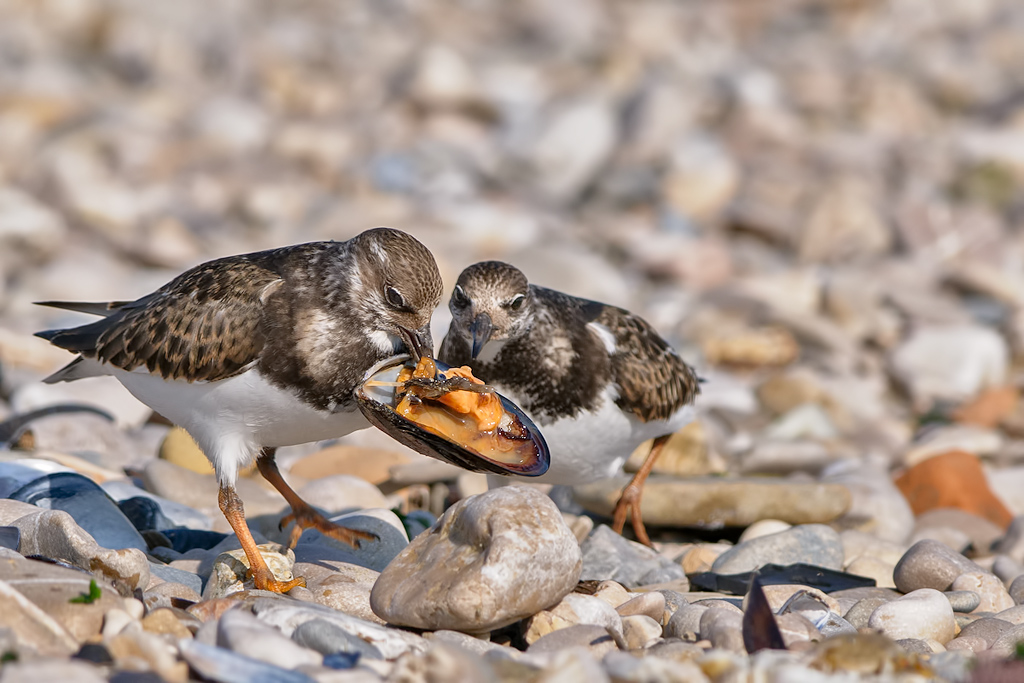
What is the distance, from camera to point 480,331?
4.62 metres

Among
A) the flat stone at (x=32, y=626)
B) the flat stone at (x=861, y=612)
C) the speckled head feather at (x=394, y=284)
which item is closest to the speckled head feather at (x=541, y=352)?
the speckled head feather at (x=394, y=284)

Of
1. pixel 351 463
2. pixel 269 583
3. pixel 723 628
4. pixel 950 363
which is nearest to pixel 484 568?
pixel 723 628

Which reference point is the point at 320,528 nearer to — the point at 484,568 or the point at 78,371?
the point at 78,371

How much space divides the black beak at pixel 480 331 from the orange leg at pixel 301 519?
107 centimetres

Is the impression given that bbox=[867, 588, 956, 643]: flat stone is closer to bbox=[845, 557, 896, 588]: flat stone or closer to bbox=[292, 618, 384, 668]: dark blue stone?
bbox=[845, 557, 896, 588]: flat stone

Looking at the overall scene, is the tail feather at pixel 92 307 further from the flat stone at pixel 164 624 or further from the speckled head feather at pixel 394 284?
the flat stone at pixel 164 624

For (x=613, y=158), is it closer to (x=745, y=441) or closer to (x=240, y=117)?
(x=240, y=117)

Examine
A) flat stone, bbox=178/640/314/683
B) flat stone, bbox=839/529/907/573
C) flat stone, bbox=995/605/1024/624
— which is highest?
flat stone, bbox=839/529/907/573

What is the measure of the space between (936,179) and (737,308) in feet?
17.3

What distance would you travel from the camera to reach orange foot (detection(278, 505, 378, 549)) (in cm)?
507

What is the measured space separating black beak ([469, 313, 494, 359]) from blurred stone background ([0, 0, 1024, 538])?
283 cm

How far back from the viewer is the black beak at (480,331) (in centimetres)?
458

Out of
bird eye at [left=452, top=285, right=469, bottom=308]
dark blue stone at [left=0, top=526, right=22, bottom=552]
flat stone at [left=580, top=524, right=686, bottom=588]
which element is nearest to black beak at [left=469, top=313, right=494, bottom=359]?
bird eye at [left=452, top=285, right=469, bottom=308]

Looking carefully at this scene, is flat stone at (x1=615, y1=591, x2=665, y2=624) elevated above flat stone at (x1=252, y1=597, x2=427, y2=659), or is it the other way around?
flat stone at (x1=615, y1=591, x2=665, y2=624)
